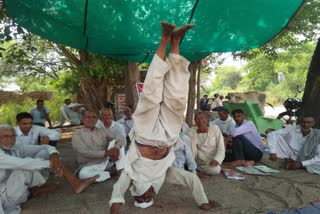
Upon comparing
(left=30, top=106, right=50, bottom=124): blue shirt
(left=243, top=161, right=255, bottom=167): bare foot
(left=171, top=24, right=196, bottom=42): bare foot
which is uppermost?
(left=171, top=24, right=196, bottom=42): bare foot

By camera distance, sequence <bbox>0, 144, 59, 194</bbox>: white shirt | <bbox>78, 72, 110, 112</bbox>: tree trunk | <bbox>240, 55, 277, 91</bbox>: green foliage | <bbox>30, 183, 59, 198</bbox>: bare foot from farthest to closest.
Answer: <bbox>240, 55, 277, 91</bbox>: green foliage
<bbox>78, 72, 110, 112</bbox>: tree trunk
<bbox>30, 183, 59, 198</bbox>: bare foot
<bbox>0, 144, 59, 194</bbox>: white shirt

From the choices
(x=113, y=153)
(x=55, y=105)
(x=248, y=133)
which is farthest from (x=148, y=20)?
(x=55, y=105)

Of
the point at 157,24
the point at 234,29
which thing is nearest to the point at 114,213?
the point at 157,24

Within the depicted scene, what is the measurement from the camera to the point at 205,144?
4.72m

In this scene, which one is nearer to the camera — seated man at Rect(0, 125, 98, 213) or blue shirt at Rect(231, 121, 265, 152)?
seated man at Rect(0, 125, 98, 213)

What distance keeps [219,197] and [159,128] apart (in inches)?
58.2

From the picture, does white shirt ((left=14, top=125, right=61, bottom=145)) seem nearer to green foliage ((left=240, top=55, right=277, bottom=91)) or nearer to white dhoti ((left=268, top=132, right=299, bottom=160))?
white dhoti ((left=268, top=132, right=299, bottom=160))

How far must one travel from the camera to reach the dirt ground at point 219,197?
135 inches

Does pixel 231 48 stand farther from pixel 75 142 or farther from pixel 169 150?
pixel 75 142

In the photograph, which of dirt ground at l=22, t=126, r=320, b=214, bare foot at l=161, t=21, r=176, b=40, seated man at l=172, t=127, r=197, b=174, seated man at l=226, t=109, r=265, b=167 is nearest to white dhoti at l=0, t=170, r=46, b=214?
dirt ground at l=22, t=126, r=320, b=214

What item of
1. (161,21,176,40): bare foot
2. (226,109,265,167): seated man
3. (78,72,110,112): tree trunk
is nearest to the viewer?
(161,21,176,40): bare foot

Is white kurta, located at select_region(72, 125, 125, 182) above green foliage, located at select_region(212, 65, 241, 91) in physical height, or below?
below

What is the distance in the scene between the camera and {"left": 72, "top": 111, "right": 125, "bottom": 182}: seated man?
14.2ft

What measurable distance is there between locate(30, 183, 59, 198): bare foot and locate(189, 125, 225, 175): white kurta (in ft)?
6.46
